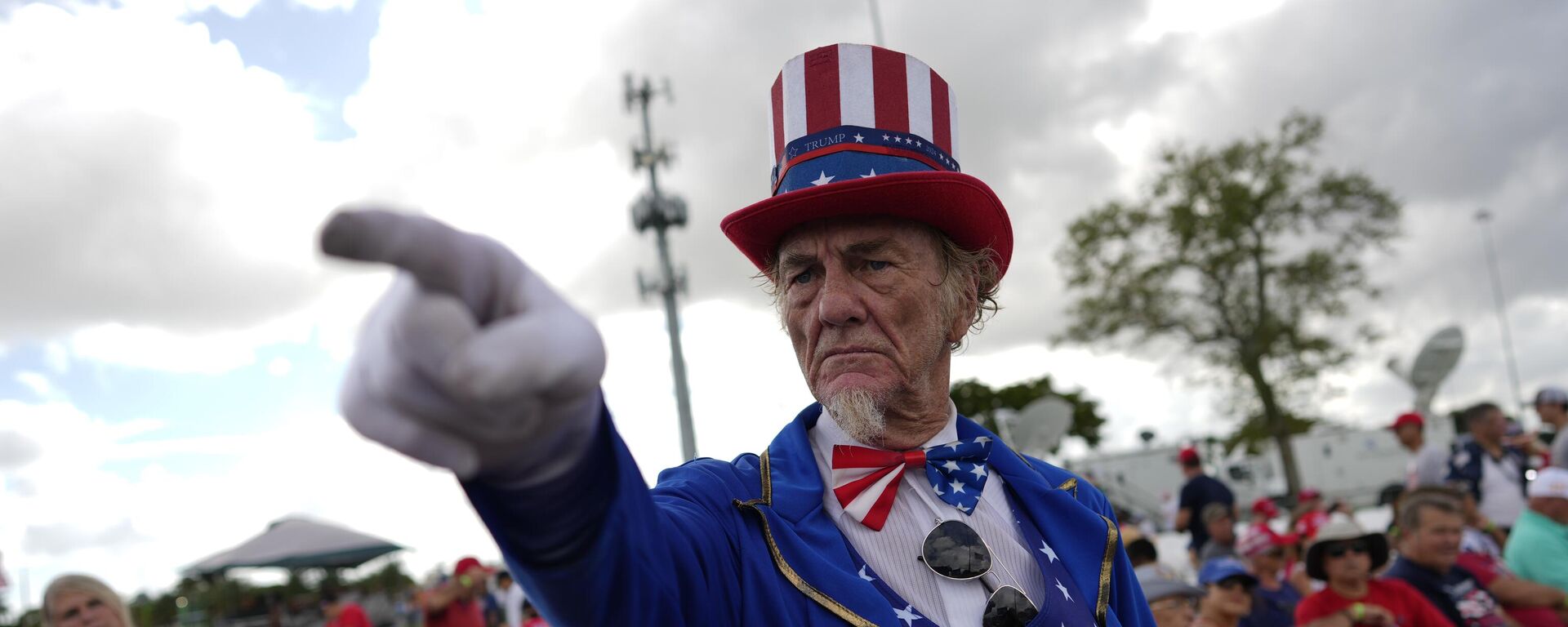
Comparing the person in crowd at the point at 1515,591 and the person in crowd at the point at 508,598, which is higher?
the person in crowd at the point at 1515,591

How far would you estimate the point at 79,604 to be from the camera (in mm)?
4035

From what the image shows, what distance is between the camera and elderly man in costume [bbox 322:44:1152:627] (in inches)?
31.7

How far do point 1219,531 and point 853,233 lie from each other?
5.54 meters

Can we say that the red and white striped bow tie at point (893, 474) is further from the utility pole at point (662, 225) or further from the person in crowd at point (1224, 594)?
the utility pole at point (662, 225)

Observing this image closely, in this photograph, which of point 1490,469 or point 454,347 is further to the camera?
point 1490,469

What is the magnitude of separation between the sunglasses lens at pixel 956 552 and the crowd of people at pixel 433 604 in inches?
24.1

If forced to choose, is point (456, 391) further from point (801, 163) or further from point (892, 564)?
point (801, 163)

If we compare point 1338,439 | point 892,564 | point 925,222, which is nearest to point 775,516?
point 892,564

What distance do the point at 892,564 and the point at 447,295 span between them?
42.9 inches

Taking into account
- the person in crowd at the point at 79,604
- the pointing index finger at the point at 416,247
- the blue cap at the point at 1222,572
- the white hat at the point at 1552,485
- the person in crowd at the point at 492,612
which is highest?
the pointing index finger at the point at 416,247

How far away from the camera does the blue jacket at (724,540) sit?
1041 mm

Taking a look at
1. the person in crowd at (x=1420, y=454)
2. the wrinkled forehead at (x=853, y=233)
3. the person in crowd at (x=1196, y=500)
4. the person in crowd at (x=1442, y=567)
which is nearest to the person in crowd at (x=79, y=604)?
the wrinkled forehead at (x=853, y=233)

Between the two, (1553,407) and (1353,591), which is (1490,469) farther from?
(1353,591)

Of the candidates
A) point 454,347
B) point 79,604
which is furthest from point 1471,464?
point 454,347
